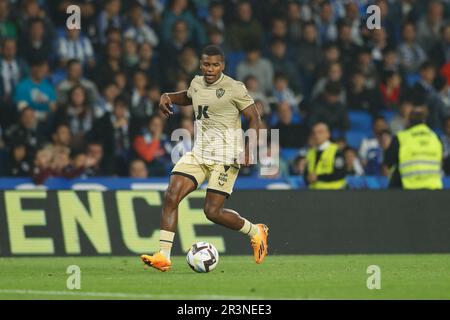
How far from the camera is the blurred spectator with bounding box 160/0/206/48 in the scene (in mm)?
21188

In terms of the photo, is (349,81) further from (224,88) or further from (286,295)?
(286,295)

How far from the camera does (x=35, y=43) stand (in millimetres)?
20156

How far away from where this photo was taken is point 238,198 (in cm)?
1617

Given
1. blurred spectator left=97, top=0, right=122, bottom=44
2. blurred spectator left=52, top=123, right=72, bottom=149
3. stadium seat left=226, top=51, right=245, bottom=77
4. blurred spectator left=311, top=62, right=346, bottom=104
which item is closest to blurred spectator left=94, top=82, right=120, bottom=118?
blurred spectator left=52, top=123, right=72, bottom=149

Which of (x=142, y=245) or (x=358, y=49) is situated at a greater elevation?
(x=358, y=49)

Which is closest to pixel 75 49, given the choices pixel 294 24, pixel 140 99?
pixel 140 99

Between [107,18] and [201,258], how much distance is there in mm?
9216

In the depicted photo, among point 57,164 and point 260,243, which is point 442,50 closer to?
point 57,164

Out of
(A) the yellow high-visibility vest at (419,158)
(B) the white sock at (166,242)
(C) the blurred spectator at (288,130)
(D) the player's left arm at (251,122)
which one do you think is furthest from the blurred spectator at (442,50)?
(B) the white sock at (166,242)

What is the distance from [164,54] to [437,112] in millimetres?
4694

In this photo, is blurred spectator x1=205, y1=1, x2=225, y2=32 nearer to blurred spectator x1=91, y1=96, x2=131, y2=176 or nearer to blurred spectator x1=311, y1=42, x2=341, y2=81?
blurred spectator x1=311, y1=42, x2=341, y2=81

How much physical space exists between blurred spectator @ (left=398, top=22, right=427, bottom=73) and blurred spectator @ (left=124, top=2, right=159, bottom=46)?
450 centimetres
